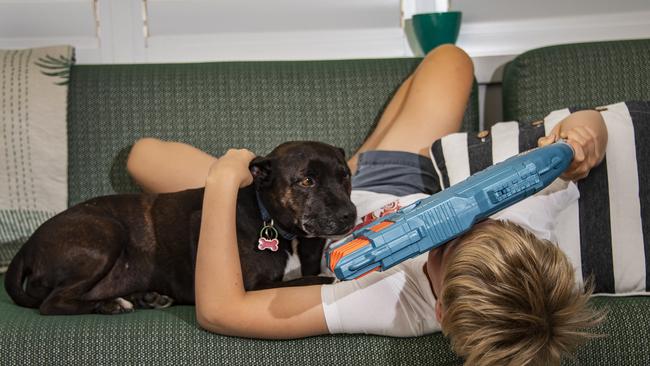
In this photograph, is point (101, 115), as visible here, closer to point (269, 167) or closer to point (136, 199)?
point (136, 199)

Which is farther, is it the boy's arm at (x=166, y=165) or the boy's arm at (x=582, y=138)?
the boy's arm at (x=166, y=165)

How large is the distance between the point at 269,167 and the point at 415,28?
48.5 inches

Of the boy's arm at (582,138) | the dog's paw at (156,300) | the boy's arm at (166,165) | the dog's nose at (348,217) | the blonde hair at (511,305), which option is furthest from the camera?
the boy's arm at (166,165)

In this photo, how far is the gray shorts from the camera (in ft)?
7.28

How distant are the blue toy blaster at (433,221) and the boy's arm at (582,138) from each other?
32 centimetres

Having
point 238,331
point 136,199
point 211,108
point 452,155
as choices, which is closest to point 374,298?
point 238,331

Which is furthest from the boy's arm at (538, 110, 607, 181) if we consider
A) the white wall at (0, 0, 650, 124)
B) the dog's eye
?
the white wall at (0, 0, 650, 124)

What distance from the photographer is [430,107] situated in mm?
2365

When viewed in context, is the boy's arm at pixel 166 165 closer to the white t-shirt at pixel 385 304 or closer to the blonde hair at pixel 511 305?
the white t-shirt at pixel 385 304

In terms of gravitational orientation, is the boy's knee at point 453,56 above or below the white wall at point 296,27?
below

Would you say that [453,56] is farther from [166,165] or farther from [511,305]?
[511,305]

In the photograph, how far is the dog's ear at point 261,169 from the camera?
6.31 feet

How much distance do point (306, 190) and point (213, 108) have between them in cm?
86

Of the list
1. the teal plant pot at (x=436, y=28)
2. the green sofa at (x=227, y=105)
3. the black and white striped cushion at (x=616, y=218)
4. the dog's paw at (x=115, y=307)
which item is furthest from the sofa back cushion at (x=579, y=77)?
the dog's paw at (x=115, y=307)
